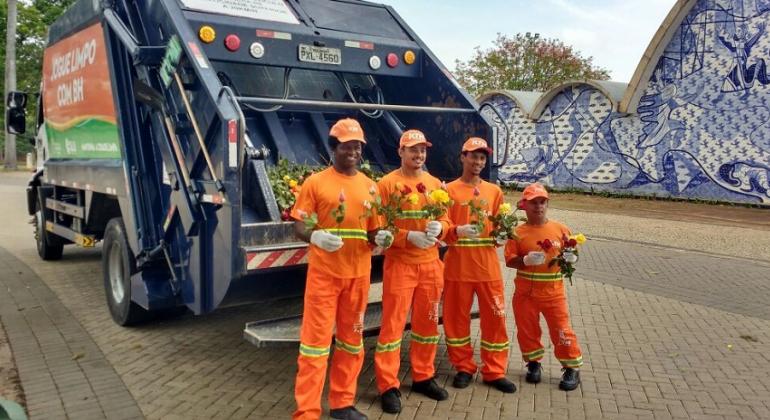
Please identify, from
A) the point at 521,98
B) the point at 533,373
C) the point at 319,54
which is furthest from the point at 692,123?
the point at 533,373

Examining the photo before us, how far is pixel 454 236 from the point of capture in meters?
3.94

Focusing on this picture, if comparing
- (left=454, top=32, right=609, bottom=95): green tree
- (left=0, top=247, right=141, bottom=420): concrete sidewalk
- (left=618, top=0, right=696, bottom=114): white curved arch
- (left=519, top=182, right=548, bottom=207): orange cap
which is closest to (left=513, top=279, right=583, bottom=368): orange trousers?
(left=519, top=182, right=548, bottom=207): orange cap

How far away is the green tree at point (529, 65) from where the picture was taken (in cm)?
2920

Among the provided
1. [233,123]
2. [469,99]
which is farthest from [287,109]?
[233,123]

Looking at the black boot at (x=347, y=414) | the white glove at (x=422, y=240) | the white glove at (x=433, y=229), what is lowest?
the black boot at (x=347, y=414)

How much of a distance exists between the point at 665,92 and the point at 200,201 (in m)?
14.0

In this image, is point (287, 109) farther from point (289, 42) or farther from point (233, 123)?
point (233, 123)

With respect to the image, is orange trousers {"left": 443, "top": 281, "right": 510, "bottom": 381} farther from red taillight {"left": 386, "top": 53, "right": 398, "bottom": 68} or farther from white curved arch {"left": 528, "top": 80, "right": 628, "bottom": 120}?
white curved arch {"left": 528, "top": 80, "right": 628, "bottom": 120}

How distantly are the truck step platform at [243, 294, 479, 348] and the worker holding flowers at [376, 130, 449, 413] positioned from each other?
203 mm

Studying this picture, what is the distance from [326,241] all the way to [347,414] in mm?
1007

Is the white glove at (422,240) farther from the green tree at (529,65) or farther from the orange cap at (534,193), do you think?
the green tree at (529,65)

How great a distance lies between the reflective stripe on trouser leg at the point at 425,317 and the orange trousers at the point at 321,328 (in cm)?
43

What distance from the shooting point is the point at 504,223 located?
3979 millimetres

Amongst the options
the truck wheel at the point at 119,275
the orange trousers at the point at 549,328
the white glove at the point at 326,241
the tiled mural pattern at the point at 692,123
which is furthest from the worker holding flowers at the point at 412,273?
the tiled mural pattern at the point at 692,123
